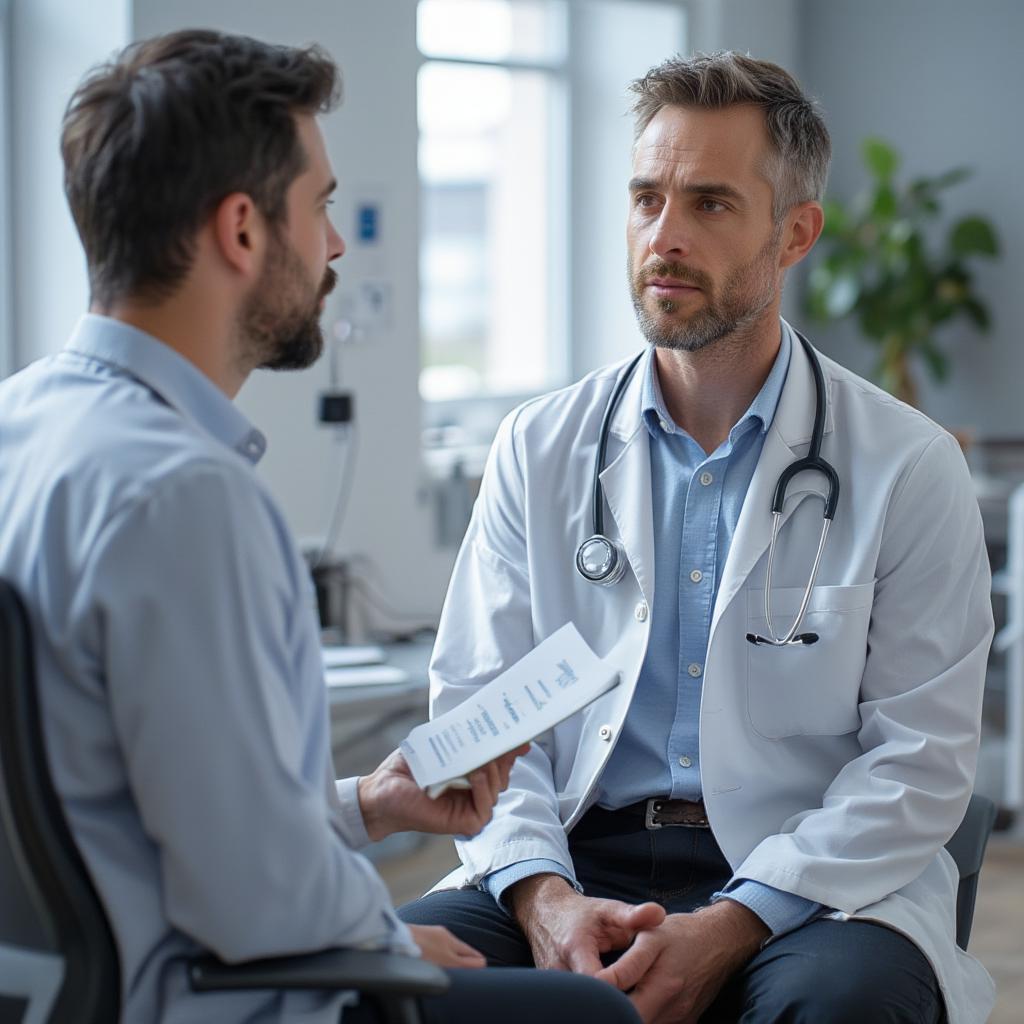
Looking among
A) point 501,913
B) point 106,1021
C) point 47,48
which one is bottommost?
point 501,913

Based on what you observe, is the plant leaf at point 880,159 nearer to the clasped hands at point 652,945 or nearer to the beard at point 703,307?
the beard at point 703,307

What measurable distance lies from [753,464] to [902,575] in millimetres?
238

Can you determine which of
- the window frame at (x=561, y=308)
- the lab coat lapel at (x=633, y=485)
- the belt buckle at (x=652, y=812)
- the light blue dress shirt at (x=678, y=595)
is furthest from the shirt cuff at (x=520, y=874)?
the window frame at (x=561, y=308)

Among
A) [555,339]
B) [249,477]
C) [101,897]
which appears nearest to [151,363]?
[249,477]

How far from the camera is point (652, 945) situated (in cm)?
150

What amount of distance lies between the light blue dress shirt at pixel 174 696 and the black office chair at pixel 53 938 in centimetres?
2

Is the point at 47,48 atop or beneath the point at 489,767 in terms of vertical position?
atop

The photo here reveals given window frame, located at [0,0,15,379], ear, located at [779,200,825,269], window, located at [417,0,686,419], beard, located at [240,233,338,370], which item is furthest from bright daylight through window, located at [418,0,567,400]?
beard, located at [240,233,338,370]

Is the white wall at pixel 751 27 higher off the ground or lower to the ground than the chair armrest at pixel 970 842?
higher

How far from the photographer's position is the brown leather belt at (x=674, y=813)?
1.69m

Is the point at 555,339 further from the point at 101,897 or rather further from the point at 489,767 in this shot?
the point at 101,897

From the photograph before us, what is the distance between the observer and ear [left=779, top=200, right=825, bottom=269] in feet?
6.44

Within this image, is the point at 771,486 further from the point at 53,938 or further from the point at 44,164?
the point at 44,164

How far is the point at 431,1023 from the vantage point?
120 centimetres
